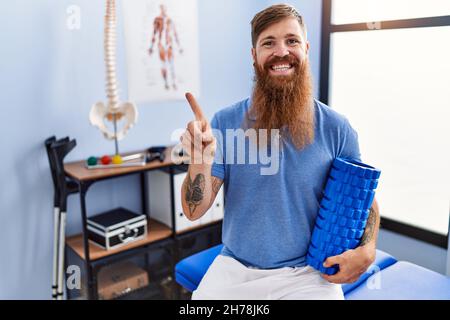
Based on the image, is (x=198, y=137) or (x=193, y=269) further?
(x=193, y=269)

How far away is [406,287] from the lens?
1.53 metres

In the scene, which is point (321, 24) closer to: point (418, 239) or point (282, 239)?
point (282, 239)

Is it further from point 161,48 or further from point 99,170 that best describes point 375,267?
point 161,48

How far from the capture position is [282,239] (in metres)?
1.20

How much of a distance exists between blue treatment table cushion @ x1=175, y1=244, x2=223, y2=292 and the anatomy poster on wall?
920mm

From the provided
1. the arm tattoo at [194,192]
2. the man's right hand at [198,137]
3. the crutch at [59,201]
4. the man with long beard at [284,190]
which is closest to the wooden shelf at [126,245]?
the crutch at [59,201]

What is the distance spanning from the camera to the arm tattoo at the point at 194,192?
3.56ft

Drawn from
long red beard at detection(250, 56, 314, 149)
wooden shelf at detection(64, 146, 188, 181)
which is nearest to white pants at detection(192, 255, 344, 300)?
long red beard at detection(250, 56, 314, 149)

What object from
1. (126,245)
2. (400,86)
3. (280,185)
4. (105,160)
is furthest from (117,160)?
(400,86)

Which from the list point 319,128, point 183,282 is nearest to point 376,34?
point 319,128

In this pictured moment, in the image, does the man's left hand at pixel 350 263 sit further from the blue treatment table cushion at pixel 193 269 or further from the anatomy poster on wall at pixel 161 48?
the anatomy poster on wall at pixel 161 48

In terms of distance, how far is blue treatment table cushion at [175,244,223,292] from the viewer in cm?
164

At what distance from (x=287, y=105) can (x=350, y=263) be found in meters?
0.47

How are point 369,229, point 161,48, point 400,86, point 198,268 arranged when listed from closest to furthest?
point 369,229, point 198,268, point 400,86, point 161,48
